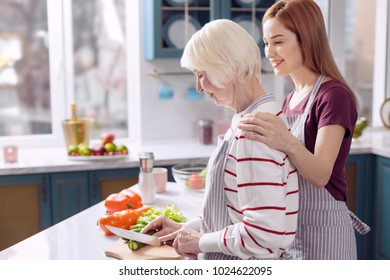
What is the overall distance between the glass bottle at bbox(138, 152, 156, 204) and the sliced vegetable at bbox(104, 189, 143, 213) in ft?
0.34

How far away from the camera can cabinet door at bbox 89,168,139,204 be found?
2.83m

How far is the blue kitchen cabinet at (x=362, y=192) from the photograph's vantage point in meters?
3.13

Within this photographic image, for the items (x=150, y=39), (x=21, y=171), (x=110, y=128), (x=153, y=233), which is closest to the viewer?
(x=153, y=233)

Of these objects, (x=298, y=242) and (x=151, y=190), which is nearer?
(x=298, y=242)

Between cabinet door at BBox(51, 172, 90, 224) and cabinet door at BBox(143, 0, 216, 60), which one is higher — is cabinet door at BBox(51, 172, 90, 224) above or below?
below

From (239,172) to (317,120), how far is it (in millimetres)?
508

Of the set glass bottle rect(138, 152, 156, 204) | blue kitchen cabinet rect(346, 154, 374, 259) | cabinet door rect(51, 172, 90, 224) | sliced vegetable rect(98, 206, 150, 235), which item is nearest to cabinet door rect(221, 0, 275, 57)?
blue kitchen cabinet rect(346, 154, 374, 259)

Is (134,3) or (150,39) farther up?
(134,3)

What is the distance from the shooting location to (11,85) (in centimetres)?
327

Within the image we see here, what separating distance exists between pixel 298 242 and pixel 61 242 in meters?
0.65

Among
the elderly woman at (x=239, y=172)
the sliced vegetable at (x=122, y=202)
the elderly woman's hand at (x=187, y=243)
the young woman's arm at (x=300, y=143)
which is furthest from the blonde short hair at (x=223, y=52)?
the sliced vegetable at (x=122, y=202)

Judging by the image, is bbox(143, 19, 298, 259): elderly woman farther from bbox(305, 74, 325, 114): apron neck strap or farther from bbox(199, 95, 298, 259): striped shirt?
bbox(305, 74, 325, 114): apron neck strap
